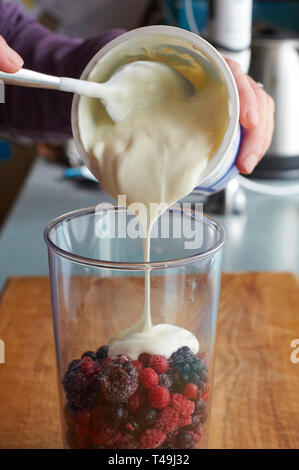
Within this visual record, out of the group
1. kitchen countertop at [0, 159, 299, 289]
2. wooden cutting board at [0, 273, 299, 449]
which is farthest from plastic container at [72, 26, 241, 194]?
kitchen countertop at [0, 159, 299, 289]

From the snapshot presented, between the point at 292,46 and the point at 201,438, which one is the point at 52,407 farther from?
the point at 292,46

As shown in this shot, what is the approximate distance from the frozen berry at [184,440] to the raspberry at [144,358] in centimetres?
6

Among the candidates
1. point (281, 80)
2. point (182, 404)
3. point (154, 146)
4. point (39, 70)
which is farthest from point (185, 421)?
point (281, 80)

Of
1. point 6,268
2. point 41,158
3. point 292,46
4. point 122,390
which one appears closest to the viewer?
point 122,390

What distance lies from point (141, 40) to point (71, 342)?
27cm

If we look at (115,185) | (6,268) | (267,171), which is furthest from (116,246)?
(267,171)

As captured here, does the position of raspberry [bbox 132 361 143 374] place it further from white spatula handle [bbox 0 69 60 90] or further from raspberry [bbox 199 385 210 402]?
white spatula handle [bbox 0 69 60 90]

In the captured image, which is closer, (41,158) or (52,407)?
(52,407)

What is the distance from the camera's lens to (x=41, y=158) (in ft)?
4.75

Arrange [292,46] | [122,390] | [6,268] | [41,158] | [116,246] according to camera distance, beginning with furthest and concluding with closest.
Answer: [41,158]
[292,46]
[6,268]
[116,246]
[122,390]

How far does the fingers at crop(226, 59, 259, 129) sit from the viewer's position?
25.2 inches
